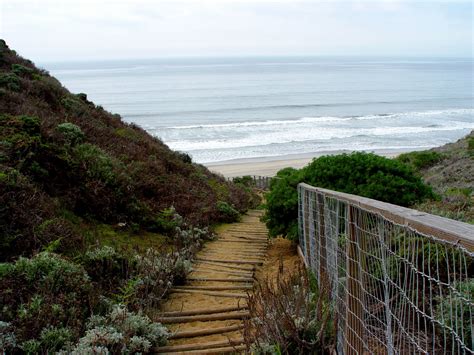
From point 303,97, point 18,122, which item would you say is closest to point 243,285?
point 18,122

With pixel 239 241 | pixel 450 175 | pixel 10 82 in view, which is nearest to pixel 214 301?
pixel 239 241

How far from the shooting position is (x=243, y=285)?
21.5 ft

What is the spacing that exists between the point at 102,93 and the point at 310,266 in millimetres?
83351

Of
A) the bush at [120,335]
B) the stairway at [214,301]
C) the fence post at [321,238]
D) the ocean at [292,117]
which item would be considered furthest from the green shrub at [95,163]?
the ocean at [292,117]

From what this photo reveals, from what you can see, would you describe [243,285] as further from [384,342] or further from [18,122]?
[18,122]

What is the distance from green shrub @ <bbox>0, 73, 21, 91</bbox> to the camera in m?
12.6

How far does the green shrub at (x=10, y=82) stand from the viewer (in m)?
12.6

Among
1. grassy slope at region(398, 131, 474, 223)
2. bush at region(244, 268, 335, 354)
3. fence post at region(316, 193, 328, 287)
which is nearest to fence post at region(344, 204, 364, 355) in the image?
bush at region(244, 268, 335, 354)

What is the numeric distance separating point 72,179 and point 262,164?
24928mm

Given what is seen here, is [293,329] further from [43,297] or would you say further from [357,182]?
[357,182]

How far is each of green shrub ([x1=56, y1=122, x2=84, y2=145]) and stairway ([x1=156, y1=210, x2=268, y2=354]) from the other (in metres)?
3.81

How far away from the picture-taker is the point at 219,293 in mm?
6191

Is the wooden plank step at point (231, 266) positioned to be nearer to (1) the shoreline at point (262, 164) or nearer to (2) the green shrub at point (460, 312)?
(2) the green shrub at point (460, 312)

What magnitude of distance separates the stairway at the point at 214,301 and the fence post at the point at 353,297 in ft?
3.32
